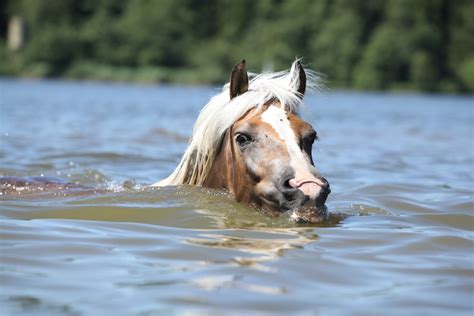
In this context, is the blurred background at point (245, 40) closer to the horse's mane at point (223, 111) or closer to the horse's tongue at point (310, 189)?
the horse's mane at point (223, 111)

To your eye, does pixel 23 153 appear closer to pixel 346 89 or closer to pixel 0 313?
pixel 0 313

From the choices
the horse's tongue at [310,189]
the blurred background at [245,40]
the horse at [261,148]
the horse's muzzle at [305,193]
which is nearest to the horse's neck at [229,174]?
the horse at [261,148]

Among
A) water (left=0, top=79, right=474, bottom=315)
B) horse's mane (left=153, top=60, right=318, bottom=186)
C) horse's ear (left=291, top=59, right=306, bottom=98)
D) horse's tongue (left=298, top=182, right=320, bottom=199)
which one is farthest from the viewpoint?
horse's ear (left=291, top=59, right=306, bottom=98)

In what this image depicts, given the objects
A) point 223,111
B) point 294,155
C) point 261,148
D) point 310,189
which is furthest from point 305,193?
point 223,111

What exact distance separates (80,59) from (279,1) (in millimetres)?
26913

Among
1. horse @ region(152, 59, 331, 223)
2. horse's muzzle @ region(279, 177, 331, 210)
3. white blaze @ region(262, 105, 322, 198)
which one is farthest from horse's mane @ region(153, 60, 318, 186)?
horse's muzzle @ region(279, 177, 331, 210)

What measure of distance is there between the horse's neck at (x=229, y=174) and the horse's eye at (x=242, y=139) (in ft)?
0.28

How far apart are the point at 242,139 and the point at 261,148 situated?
0.70 ft

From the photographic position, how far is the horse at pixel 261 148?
17.6 feet

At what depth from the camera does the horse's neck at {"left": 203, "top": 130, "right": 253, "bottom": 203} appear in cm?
584

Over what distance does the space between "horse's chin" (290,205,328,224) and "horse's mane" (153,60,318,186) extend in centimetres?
88

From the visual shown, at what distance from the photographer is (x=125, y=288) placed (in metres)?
3.96

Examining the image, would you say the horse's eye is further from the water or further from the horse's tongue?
the horse's tongue

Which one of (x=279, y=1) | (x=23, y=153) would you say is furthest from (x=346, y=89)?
(x=23, y=153)
